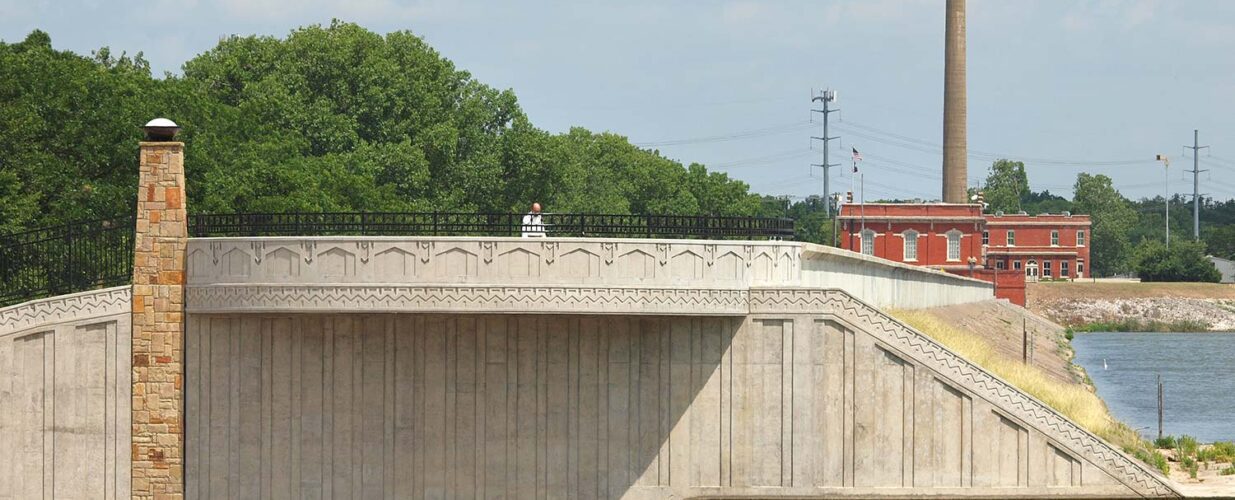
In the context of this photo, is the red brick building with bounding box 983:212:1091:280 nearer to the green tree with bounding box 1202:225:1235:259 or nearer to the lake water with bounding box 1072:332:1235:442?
the lake water with bounding box 1072:332:1235:442

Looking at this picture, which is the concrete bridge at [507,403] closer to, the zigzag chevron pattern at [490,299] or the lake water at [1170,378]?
the zigzag chevron pattern at [490,299]

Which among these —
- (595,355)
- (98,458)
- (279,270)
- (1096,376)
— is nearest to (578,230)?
(595,355)

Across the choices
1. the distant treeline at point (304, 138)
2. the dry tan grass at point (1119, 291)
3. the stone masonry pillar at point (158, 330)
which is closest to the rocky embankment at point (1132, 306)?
the dry tan grass at point (1119, 291)

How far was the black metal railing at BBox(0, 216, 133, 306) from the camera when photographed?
26.4m

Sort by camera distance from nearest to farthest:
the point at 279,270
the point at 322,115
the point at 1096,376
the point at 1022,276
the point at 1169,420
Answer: the point at 279,270 < the point at 1169,420 < the point at 322,115 < the point at 1096,376 < the point at 1022,276

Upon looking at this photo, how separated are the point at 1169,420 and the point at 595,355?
99.1ft

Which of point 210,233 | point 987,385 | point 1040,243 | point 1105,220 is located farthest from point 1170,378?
point 1105,220

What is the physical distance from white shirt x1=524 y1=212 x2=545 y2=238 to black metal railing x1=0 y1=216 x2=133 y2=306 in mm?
6308

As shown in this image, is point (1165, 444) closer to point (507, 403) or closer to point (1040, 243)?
point (507, 403)

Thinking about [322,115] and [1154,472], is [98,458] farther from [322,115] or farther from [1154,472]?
[322,115]

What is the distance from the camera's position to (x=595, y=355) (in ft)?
81.9

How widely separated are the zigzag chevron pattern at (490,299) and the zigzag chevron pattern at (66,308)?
2.16m

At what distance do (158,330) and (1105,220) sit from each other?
16656 centimetres

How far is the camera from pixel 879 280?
4616 centimetres
